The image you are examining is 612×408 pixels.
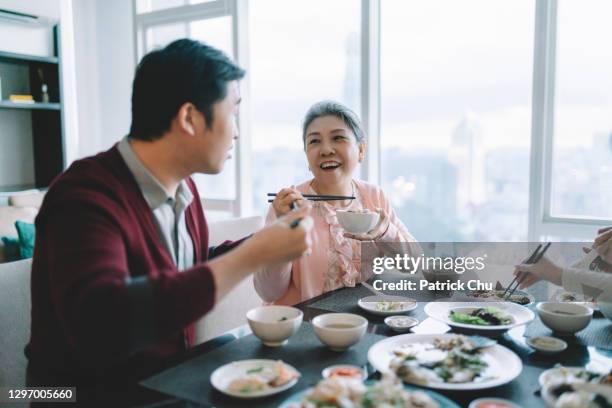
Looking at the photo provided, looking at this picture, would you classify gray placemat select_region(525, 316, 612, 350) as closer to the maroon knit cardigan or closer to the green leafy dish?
the green leafy dish

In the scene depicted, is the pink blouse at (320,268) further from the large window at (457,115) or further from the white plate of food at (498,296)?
the large window at (457,115)

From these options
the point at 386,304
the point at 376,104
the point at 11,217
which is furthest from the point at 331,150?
the point at 11,217

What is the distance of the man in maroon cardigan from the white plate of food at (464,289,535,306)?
73 centimetres

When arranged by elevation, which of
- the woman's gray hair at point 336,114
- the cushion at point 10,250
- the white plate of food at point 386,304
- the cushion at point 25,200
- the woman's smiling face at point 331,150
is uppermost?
the woman's gray hair at point 336,114

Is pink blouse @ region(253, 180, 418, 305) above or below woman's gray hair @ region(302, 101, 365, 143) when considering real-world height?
below

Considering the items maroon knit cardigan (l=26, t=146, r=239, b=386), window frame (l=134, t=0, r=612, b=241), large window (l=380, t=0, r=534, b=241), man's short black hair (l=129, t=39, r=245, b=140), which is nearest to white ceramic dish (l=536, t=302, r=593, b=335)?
maroon knit cardigan (l=26, t=146, r=239, b=386)

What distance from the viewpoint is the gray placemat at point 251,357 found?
37.0 inches

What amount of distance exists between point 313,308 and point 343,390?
66 centimetres

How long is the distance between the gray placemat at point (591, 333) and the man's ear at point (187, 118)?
977 millimetres

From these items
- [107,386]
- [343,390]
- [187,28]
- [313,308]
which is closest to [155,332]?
[107,386]

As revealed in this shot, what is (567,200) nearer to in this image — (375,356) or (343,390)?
(375,356)

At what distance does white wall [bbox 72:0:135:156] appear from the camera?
15.3 ft

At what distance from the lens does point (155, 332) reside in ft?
3.01

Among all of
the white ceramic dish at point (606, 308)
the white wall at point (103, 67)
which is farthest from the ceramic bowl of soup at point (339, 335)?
the white wall at point (103, 67)
